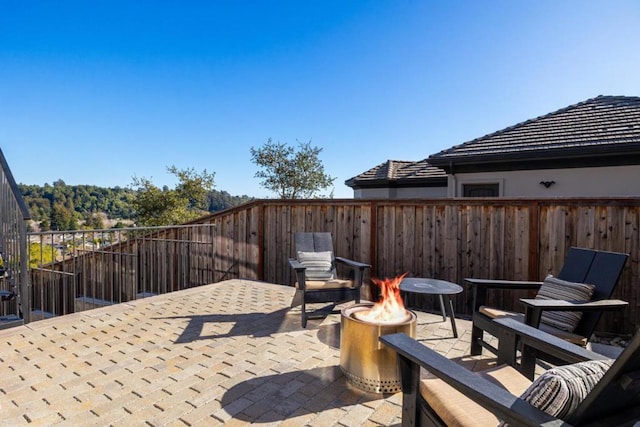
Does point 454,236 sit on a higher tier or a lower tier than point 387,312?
higher

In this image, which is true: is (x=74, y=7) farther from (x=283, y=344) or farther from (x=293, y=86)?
(x=283, y=344)

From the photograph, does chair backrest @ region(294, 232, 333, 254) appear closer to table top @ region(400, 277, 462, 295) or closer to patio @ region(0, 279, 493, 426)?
patio @ region(0, 279, 493, 426)

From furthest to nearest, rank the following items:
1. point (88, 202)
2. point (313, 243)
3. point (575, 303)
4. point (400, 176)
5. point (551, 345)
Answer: point (88, 202) → point (400, 176) → point (313, 243) → point (575, 303) → point (551, 345)

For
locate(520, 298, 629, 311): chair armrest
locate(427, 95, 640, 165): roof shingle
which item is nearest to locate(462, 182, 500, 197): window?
locate(427, 95, 640, 165): roof shingle

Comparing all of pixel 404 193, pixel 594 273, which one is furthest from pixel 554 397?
pixel 404 193

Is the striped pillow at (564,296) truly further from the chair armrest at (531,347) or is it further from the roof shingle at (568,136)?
the roof shingle at (568,136)

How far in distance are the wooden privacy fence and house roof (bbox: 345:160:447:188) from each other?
197 inches

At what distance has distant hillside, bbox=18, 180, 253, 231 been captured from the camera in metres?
16.2

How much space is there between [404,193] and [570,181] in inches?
191

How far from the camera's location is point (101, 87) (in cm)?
1115

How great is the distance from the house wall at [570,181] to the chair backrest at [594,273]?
12.4 ft

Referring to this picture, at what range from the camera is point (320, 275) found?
14.3 ft

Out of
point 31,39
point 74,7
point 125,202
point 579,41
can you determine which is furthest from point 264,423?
point 125,202

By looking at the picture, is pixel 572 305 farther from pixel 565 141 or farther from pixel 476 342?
pixel 565 141
